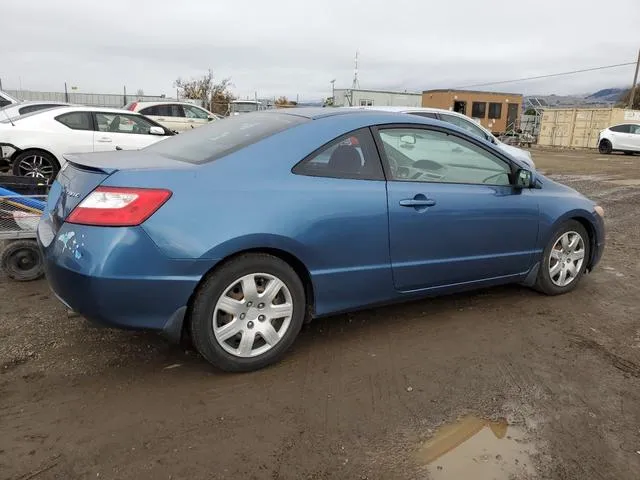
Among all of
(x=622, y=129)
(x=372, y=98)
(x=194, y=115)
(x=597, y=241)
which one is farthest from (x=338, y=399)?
(x=372, y=98)

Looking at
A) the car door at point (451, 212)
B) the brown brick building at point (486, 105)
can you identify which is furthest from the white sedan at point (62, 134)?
the brown brick building at point (486, 105)

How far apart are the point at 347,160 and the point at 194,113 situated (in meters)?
13.5

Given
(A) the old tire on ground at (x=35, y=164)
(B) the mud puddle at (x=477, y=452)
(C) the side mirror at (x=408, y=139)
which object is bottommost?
(B) the mud puddle at (x=477, y=452)

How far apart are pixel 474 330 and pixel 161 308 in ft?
7.47

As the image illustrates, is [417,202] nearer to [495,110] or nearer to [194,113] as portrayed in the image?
[194,113]

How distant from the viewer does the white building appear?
34.2 meters

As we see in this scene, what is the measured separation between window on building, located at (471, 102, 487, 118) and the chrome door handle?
3379 centimetres

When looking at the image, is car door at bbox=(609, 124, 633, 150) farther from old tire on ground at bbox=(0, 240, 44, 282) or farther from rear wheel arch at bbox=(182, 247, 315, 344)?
old tire on ground at bbox=(0, 240, 44, 282)

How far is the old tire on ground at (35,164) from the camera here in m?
8.86

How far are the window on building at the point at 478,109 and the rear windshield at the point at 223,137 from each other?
1327 inches

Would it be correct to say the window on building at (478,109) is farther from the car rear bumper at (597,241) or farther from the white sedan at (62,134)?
the car rear bumper at (597,241)

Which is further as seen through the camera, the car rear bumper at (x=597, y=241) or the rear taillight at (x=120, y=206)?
the car rear bumper at (x=597, y=241)

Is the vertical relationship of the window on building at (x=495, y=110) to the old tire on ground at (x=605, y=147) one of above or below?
above

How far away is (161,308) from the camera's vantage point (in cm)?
292
